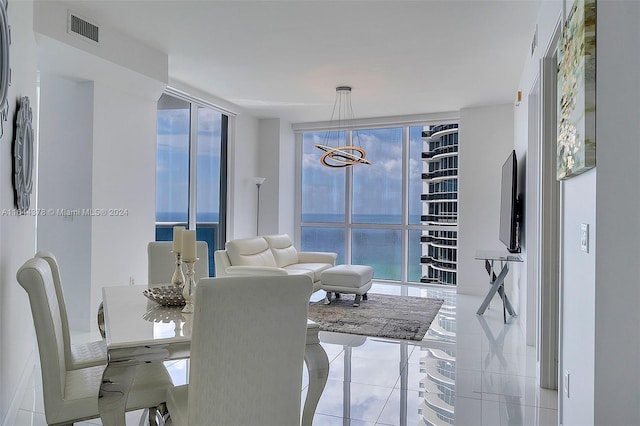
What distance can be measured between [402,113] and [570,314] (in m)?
5.46

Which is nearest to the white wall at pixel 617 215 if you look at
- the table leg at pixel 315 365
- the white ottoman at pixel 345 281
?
the table leg at pixel 315 365

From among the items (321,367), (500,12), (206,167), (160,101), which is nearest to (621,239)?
(321,367)

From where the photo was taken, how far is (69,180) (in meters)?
4.39

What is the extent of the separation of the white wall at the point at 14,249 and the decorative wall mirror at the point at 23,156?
0.17ft

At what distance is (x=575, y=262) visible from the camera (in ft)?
6.55

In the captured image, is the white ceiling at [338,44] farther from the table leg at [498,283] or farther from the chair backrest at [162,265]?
the table leg at [498,283]

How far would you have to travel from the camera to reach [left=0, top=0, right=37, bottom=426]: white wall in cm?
238

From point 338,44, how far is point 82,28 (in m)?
2.15

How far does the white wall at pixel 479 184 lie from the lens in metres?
6.43

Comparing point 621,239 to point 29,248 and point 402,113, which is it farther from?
point 402,113

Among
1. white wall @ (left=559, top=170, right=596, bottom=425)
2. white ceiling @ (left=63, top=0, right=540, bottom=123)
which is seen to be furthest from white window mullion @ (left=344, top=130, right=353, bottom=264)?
white wall @ (left=559, top=170, right=596, bottom=425)

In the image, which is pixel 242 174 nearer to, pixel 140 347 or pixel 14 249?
pixel 14 249

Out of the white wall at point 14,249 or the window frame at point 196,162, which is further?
the window frame at point 196,162

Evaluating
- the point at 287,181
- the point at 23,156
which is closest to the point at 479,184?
the point at 287,181
